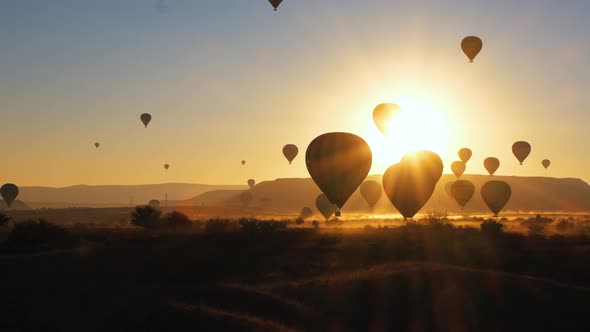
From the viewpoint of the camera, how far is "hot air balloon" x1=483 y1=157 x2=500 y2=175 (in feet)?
405

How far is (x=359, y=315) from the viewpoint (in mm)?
27172

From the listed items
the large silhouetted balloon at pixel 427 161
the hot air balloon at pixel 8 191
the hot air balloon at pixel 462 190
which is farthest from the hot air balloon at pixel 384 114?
the hot air balloon at pixel 8 191

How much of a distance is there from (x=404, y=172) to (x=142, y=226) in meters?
29.9

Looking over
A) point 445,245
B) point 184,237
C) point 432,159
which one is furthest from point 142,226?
point 432,159

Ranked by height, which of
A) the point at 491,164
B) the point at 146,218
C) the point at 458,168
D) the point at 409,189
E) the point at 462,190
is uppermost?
the point at 458,168

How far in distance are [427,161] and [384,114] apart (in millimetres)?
7672

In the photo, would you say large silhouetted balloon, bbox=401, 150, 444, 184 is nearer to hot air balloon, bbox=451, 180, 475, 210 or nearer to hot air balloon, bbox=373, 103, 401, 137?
hot air balloon, bbox=373, 103, 401, 137

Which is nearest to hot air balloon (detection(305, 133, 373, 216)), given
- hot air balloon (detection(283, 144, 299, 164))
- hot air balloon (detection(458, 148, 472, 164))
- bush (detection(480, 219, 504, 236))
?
bush (detection(480, 219, 504, 236))

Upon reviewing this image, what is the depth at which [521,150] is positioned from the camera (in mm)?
101000

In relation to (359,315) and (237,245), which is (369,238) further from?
(359,315)

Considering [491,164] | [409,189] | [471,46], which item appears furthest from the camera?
[491,164]

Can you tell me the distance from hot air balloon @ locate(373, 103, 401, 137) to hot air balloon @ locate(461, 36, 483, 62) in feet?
36.4

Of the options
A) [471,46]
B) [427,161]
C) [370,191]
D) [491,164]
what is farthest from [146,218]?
[491,164]

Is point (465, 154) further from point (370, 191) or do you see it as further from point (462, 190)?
point (370, 191)
